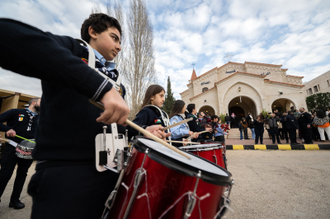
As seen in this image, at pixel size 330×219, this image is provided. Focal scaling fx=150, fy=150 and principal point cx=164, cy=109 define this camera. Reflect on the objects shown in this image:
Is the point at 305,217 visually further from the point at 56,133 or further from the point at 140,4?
the point at 140,4

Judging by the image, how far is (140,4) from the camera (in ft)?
46.0

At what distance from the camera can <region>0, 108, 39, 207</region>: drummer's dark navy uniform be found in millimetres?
2783

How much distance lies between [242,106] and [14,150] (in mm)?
28412

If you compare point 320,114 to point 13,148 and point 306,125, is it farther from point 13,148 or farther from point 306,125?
point 13,148

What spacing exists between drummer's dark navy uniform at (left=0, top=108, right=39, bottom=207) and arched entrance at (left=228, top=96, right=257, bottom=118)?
23.9 metres

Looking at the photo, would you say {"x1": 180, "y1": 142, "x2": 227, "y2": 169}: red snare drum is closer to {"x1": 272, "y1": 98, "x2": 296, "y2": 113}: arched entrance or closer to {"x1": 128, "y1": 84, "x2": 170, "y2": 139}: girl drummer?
{"x1": 128, "y1": 84, "x2": 170, "y2": 139}: girl drummer

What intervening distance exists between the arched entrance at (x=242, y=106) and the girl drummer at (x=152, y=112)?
22.8m

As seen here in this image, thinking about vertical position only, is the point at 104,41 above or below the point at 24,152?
above

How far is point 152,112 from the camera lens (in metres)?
2.52

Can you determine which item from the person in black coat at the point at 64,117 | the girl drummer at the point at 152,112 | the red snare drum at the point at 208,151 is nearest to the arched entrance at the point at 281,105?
the red snare drum at the point at 208,151

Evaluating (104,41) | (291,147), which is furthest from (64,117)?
(291,147)

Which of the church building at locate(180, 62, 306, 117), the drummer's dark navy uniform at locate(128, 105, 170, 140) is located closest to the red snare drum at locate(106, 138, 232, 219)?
the drummer's dark navy uniform at locate(128, 105, 170, 140)

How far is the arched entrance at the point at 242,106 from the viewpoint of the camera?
75.8ft

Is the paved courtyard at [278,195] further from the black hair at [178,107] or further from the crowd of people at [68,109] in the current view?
the crowd of people at [68,109]
